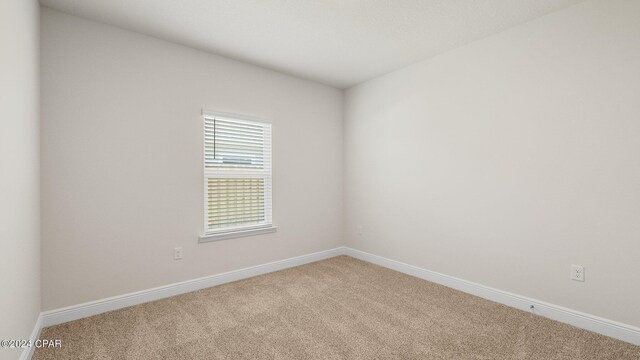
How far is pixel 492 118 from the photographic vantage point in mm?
2799

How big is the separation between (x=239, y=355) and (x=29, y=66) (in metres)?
2.43

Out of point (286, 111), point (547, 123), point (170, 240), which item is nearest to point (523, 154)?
point (547, 123)

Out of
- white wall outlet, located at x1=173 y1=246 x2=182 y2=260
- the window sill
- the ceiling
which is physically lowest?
white wall outlet, located at x1=173 y1=246 x2=182 y2=260

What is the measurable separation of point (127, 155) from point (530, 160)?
3683 mm

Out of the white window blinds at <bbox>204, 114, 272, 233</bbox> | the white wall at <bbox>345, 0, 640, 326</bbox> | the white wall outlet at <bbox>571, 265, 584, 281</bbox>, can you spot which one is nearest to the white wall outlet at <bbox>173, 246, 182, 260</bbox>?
the white window blinds at <bbox>204, 114, 272, 233</bbox>

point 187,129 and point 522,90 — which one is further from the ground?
point 522,90

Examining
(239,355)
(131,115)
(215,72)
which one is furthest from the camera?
(215,72)

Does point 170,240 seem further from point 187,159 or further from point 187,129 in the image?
point 187,129

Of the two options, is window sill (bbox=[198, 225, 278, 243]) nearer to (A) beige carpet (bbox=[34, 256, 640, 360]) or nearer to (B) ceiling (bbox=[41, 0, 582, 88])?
(A) beige carpet (bbox=[34, 256, 640, 360])

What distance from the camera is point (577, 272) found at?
230 centimetres

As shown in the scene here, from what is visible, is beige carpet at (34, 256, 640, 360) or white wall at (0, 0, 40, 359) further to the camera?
beige carpet at (34, 256, 640, 360)

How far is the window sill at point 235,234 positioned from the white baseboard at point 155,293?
40 centimetres

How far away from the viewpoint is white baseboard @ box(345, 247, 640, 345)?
6.87ft

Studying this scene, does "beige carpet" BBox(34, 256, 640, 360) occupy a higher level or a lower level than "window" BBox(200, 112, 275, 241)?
lower
